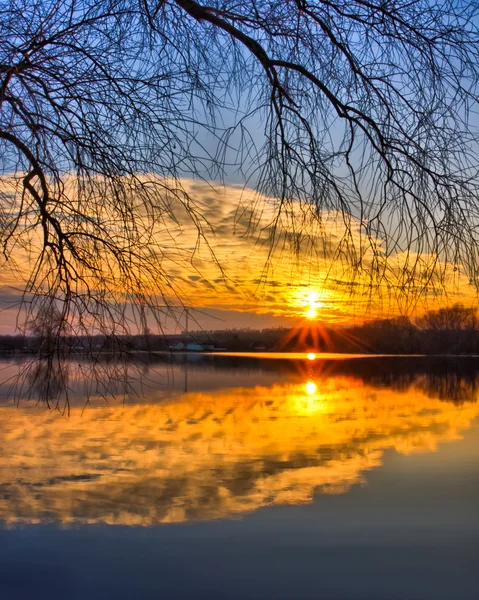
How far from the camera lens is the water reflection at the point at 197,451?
7.02 metres

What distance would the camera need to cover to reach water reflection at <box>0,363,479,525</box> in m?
7.02

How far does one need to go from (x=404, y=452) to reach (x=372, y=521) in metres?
3.49

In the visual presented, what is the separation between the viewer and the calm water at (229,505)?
5.19m

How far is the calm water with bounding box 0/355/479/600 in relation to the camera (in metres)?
5.19

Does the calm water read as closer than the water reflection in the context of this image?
Yes

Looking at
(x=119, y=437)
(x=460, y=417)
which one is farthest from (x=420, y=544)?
(x=460, y=417)

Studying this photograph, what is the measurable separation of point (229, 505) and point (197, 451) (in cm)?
274

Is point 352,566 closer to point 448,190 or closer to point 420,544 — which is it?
point 420,544

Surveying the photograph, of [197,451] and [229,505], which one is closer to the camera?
[229,505]

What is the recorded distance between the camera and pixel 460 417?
44.3 ft

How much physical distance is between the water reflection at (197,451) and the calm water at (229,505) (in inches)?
A: 1.4

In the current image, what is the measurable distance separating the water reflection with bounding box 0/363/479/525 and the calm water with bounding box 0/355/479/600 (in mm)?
36

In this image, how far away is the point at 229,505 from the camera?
6.99m

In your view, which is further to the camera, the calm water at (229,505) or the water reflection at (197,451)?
the water reflection at (197,451)
